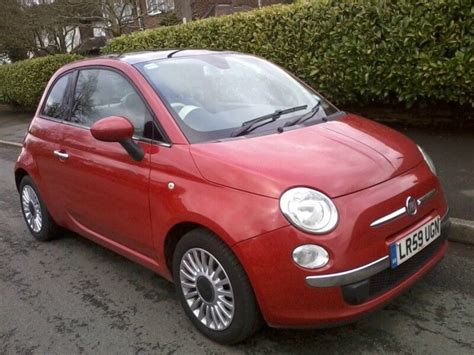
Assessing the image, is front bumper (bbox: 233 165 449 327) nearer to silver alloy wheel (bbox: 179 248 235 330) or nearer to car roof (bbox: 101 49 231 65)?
silver alloy wheel (bbox: 179 248 235 330)

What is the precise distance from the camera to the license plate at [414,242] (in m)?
2.60

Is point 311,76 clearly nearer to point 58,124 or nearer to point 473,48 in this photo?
point 473,48

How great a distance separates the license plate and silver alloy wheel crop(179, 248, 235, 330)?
887 millimetres

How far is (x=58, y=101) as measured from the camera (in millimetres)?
4375

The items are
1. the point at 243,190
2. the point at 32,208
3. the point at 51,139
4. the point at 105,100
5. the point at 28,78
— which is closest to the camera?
the point at 243,190

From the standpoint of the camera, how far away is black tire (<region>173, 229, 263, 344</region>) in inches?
103

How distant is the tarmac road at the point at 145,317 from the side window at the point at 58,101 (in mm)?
1280

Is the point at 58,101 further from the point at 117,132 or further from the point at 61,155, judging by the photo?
the point at 117,132

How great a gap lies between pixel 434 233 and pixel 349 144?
2.34 ft

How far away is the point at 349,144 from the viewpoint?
9.68 ft

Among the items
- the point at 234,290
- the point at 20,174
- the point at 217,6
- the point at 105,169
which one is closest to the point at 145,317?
the point at 234,290

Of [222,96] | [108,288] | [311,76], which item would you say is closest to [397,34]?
[311,76]

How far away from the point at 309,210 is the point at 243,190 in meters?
0.36

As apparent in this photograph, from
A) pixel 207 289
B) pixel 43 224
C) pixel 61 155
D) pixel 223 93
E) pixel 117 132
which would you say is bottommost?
pixel 43 224
